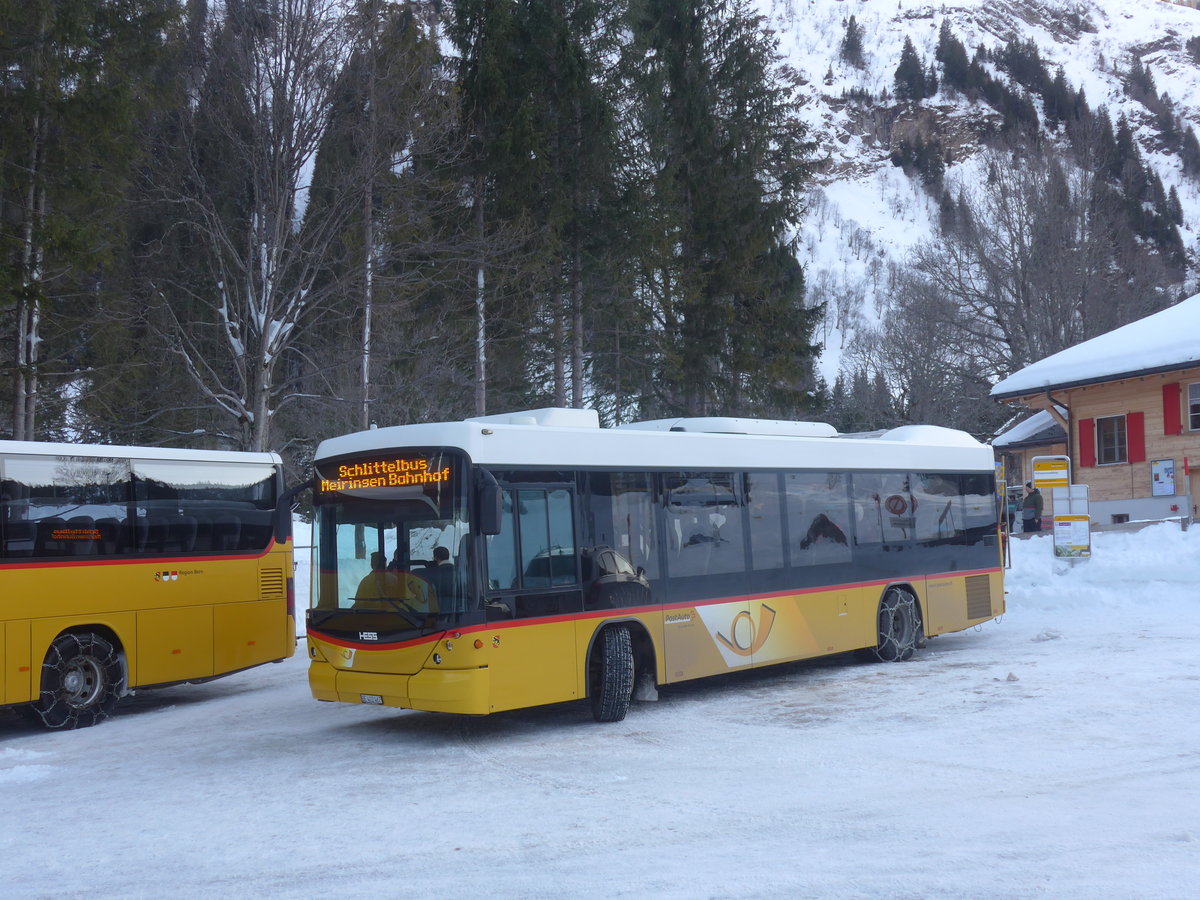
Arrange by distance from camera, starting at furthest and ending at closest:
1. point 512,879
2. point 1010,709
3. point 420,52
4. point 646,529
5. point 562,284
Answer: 1. point 562,284
2. point 420,52
3. point 646,529
4. point 1010,709
5. point 512,879

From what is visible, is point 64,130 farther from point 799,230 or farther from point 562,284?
point 799,230

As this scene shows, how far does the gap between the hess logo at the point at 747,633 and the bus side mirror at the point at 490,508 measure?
3.45 m

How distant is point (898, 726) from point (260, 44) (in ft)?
56.1

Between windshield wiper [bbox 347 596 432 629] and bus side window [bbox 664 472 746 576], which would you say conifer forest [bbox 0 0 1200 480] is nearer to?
bus side window [bbox 664 472 746 576]

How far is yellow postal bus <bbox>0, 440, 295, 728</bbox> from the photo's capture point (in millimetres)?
11578

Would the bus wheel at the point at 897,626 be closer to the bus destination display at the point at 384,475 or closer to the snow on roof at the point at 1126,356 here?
the bus destination display at the point at 384,475

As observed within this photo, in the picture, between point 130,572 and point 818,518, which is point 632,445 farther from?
point 130,572

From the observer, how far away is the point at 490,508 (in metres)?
9.61

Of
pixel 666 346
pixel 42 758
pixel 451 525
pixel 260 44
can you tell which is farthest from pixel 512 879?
pixel 666 346

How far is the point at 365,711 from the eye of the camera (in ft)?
40.4

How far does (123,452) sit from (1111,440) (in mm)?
30097

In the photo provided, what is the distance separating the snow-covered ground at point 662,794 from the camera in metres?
6.12

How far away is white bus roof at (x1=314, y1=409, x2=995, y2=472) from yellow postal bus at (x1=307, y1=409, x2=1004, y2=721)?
0.8 inches

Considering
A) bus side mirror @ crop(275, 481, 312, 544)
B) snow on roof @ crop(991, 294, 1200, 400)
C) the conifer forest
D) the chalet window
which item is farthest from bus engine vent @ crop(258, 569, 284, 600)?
the chalet window
